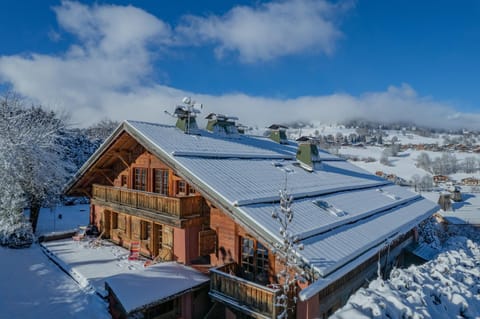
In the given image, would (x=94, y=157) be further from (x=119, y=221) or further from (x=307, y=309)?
(x=307, y=309)

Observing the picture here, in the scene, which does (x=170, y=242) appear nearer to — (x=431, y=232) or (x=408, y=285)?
(x=408, y=285)

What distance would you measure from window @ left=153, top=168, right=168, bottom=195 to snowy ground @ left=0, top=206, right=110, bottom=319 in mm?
5250

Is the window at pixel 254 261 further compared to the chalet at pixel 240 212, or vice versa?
the window at pixel 254 261

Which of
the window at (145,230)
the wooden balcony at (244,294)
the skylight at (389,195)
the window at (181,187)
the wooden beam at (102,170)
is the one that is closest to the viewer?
the wooden balcony at (244,294)

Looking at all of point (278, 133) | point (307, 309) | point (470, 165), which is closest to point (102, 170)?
point (278, 133)

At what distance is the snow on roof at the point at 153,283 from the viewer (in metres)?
9.84

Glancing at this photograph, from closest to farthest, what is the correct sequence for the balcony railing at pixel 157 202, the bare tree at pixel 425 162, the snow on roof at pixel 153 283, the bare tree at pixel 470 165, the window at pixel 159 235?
the snow on roof at pixel 153 283
the balcony railing at pixel 157 202
the window at pixel 159 235
the bare tree at pixel 470 165
the bare tree at pixel 425 162

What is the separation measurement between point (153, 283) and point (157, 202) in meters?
3.73

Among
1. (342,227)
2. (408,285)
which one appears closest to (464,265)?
(342,227)

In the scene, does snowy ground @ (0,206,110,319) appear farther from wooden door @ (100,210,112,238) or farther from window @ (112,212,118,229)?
window @ (112,212,118,229)

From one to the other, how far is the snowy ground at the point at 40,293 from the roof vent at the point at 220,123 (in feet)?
34.8

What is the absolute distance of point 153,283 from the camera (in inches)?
430

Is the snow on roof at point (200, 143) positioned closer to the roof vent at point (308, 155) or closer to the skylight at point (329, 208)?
the roof vent at point (308, 155)

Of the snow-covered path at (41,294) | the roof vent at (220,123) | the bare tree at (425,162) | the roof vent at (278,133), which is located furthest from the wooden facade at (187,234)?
the bare tree at (425,162)
